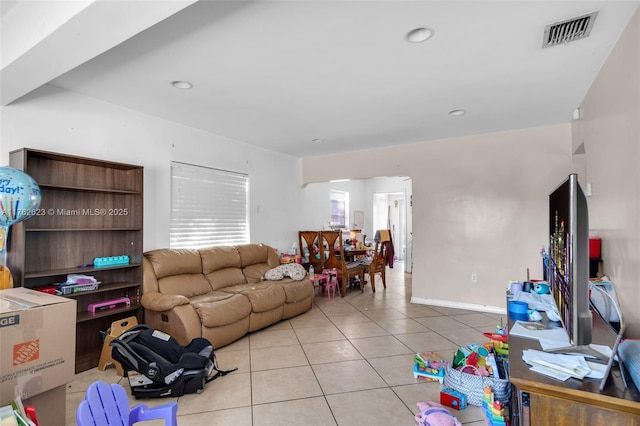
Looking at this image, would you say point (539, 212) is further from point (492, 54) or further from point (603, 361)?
point (603, 361)

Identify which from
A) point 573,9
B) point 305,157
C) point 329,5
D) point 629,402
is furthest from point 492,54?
point 305,157

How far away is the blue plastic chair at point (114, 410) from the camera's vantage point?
123 centimetres

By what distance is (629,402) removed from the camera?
Answer: 913mm

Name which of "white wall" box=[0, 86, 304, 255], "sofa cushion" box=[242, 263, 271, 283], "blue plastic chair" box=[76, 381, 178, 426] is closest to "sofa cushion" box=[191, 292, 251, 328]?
"sofa cushion" box=[242, 263, 271, 283]

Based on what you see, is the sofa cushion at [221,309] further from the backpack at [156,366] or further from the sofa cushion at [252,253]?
the sofa cushion at [252,253]

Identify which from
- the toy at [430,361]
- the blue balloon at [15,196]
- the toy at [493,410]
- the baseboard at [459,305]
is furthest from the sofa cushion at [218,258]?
the toy at [493,410]

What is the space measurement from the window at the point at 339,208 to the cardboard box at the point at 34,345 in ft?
19.6

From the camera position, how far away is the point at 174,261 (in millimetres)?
3523

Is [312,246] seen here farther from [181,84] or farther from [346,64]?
[346,64]

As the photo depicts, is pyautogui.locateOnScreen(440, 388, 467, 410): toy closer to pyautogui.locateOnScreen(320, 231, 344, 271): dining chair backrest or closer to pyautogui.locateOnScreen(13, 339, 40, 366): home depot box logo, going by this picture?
pyautogui.locateOnScreen(13, 339, 40, 366): home depot box logo

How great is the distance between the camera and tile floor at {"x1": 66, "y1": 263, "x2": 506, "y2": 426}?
2.09 meters

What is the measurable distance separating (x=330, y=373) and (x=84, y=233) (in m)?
2.59

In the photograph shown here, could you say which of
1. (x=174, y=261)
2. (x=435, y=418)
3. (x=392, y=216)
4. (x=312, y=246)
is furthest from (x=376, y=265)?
(x=435, y=418)

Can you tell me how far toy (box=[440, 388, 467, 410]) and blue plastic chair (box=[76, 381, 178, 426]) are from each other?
67.6 inches
